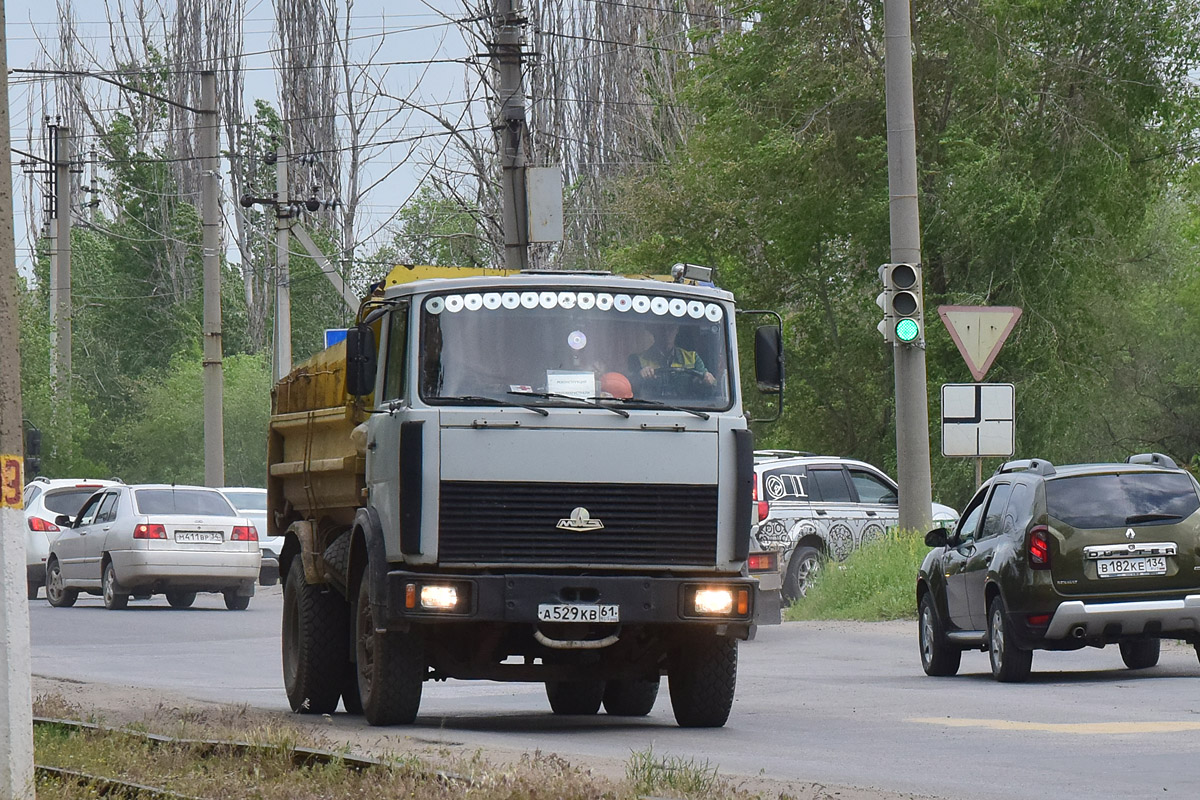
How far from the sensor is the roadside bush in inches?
929

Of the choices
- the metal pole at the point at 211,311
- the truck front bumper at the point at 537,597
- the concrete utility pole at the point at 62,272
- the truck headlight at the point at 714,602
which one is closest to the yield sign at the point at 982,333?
the truck headlight at the point at 714,602

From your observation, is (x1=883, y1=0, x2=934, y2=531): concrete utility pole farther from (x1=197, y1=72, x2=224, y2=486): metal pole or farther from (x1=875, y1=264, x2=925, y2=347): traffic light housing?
(x1=197, y1=72, x2=224, y2=486): metal pole

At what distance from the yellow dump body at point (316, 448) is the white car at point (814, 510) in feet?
35.4

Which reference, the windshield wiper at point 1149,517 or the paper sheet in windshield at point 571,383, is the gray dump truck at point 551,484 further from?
the windshield wiper at point 1149,517

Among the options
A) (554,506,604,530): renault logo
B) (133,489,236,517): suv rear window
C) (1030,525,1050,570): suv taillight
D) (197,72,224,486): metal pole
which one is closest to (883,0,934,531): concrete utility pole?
(1030,525,1050,570): suv taillight

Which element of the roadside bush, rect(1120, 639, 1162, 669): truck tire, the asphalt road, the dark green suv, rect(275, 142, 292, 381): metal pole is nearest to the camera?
the asphalt road

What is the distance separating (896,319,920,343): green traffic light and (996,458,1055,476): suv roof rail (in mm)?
4888

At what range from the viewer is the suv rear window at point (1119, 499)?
15766 millimetres

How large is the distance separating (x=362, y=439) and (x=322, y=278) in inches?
2352

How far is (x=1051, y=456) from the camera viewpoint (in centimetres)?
3734

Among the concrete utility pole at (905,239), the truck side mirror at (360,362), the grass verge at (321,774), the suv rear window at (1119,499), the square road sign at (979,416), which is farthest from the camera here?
the concrete utility pole at (905,239)

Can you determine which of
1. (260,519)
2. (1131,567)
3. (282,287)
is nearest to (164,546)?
(260,519)

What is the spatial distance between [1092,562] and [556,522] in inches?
214

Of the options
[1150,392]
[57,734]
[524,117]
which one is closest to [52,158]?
[1150,392]
